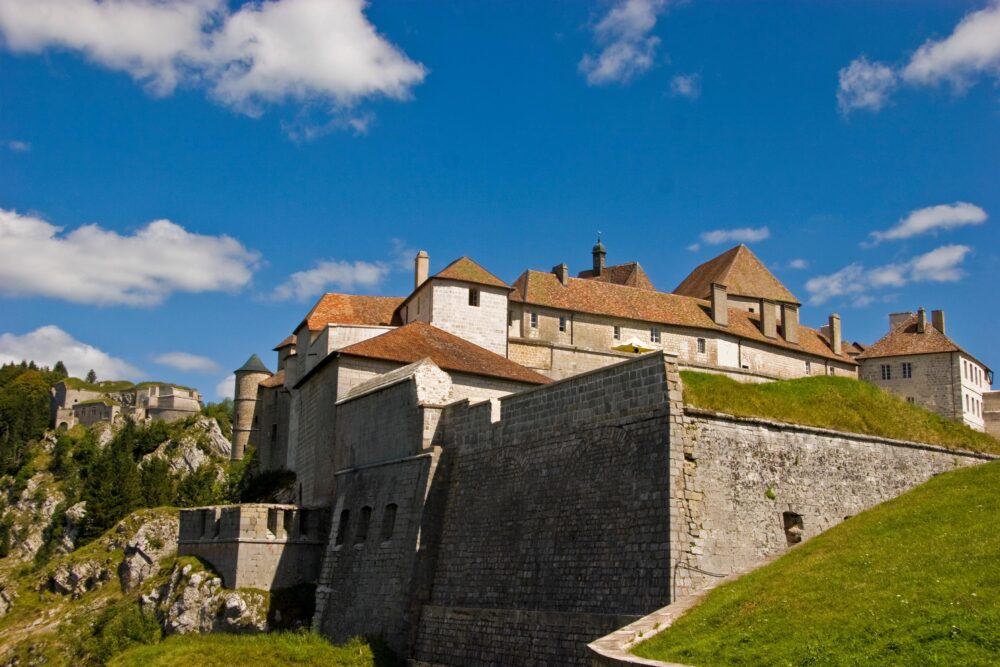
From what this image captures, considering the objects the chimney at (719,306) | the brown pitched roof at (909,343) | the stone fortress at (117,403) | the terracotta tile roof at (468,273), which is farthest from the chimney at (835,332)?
the stone fortress at (117,403)

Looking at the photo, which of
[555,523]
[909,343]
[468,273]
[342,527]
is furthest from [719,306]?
[555,523]

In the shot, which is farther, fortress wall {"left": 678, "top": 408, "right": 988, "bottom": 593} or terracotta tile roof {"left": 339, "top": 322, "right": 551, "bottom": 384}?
terracotta tile roof {"left": 339, "top": 322, "right": 551, "bottom": 384}

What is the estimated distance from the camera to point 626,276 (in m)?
61.8

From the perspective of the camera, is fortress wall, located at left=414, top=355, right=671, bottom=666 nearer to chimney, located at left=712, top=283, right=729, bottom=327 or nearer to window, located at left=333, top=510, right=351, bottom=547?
window, located at left=333, top=510, right=351, bottom=547

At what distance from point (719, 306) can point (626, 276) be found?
8192 millimetres

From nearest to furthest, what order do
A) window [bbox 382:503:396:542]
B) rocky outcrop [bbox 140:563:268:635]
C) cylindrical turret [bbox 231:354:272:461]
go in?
1. window [bbox 382:503:396:542]
2. rocky outcrop [bbox 140:563:268:635]
3. cylindrical turret [bbox 231:354:272:461]

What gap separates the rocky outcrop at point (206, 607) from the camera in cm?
2886

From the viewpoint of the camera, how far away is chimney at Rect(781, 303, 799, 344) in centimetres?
5834

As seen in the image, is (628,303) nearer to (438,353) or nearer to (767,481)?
(438,353)

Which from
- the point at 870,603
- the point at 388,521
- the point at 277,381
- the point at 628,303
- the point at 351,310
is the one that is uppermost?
the point at 628,303

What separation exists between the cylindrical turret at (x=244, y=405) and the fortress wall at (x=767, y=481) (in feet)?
165

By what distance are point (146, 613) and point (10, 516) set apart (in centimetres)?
5900

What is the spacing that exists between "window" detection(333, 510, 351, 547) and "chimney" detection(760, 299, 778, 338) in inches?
1375

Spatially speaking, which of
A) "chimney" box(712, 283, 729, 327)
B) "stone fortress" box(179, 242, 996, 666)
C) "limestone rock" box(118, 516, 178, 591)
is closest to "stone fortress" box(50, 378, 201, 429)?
"limestone rock" box(118, 516, 178, 591)
